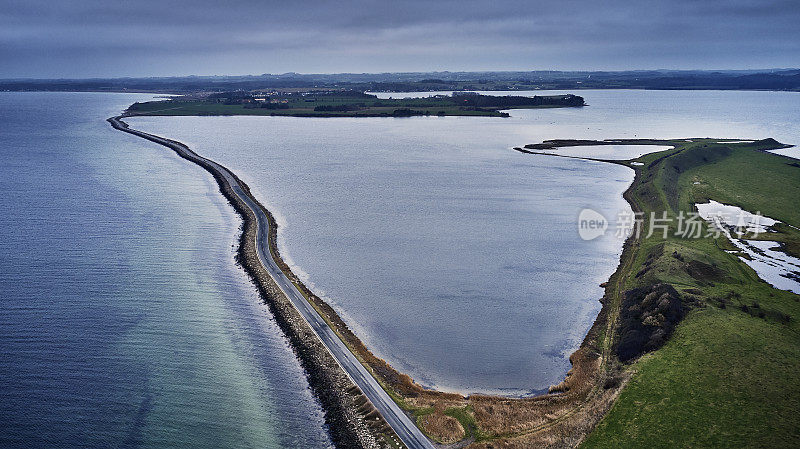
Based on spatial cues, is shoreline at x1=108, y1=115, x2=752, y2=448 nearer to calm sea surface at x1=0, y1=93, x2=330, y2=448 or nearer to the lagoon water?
the lagoon water

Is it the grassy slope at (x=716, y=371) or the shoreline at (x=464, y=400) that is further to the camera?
the shoreline at (x=464, y=400)

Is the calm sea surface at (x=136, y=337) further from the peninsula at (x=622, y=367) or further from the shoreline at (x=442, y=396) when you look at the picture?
the peninsula at (x=622, y=367)

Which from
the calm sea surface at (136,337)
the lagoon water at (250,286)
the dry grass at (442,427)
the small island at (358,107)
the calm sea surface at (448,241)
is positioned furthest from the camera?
the small island at (358,107)

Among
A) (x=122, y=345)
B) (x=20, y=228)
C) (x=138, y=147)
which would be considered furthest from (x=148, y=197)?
(x=138, y=147)

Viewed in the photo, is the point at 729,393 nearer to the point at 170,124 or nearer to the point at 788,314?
the point at 788,314

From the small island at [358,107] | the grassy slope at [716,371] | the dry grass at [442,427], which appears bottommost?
the dry grass at [442,427]

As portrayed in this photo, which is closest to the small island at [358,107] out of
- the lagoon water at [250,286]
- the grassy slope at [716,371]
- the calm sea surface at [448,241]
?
the calm sea surface at [448,241]
